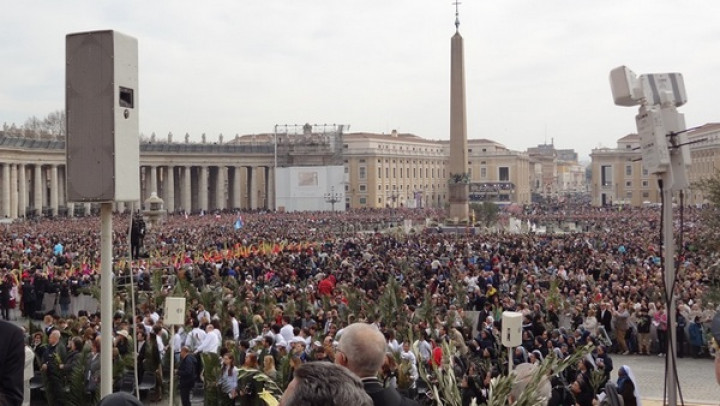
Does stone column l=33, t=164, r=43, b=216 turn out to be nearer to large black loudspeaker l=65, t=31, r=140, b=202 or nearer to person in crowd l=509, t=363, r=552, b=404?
large black loudspeaker l=65, t=31, r=140, b=202

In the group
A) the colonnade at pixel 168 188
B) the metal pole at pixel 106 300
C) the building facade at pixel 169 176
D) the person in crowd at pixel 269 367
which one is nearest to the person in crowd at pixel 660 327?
the person in crowd at pixel 269 367

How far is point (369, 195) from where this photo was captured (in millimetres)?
112812

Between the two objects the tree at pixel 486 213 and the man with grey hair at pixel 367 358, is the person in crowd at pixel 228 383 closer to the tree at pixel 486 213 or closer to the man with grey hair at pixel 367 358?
the man with grey hair at pixel 367 358

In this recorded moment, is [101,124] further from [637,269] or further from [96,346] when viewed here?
[637,269]

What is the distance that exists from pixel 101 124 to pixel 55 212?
7728 cm

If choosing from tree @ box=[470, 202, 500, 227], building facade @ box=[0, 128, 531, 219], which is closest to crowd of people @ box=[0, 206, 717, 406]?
tree @ box=[470, 202, 500, 227]

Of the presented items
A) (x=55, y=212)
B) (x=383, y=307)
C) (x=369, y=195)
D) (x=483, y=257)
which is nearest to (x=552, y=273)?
(x=483, y=257)

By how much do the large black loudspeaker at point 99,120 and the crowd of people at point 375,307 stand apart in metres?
1.38

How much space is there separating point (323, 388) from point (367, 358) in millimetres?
1313

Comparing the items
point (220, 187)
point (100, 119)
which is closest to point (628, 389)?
point (100, 119)

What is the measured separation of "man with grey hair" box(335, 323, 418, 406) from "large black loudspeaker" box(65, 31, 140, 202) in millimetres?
2242

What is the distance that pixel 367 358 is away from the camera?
4055 mm

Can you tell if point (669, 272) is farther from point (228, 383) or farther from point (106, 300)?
point (228, 383)

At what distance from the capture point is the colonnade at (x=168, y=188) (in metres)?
77.4
